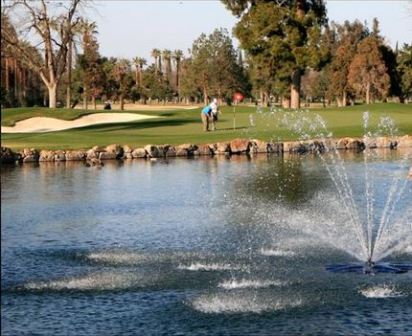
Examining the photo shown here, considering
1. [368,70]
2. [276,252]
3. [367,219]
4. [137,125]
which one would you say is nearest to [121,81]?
[368,70]

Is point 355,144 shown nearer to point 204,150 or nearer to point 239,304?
point 204,150

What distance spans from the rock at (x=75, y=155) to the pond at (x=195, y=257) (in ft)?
30.5

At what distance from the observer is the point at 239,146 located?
43.6 metres

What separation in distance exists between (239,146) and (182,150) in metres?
3.15

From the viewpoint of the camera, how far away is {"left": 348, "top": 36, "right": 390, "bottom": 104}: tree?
112 m

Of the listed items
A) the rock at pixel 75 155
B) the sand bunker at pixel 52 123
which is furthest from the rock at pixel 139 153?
the sand bunker at pixel 52 123

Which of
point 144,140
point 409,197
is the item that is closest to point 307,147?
point 144,140

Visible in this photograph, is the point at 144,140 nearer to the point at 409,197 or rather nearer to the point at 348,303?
the point at 409,197

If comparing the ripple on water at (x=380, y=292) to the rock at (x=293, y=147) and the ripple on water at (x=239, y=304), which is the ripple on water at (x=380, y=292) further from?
the rock at (x=293, y=147)

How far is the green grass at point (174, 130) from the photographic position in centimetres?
4593

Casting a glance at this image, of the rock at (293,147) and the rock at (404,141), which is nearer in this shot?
the rock at (293,147)

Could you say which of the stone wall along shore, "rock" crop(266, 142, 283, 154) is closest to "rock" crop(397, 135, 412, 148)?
the stone wall along shore

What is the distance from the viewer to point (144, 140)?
47.1m

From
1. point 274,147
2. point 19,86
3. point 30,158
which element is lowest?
point 30,158
